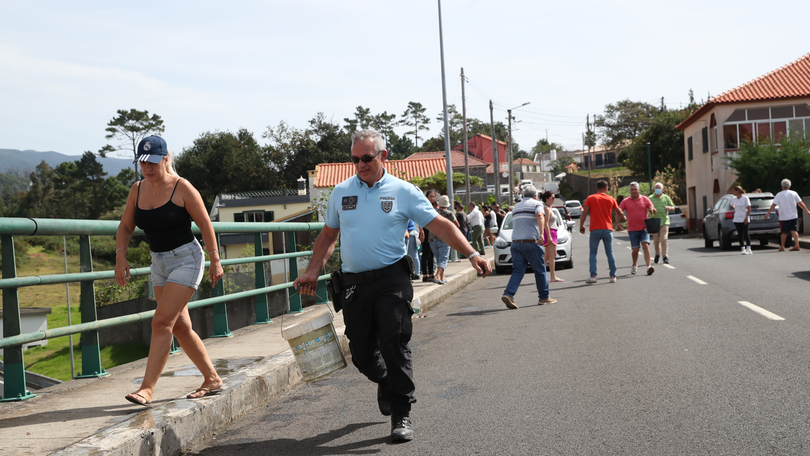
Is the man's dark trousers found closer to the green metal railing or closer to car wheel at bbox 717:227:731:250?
the green metal railing

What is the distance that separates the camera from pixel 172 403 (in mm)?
4684

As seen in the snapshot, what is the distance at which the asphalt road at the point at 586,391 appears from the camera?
13.4 ft

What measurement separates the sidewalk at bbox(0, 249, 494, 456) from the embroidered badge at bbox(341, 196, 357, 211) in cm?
154

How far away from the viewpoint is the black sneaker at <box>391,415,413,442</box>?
167 inches

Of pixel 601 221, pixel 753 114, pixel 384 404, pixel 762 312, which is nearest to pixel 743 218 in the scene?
pixel 601 221

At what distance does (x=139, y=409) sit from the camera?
456 cm

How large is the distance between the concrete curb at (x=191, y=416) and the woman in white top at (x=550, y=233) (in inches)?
328

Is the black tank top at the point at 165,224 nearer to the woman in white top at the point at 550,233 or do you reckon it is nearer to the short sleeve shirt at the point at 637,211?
the woman in white top at the point at 550,233

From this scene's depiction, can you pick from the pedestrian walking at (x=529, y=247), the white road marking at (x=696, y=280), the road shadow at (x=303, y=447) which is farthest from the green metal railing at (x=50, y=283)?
the white road marking at (x=696, y=280)

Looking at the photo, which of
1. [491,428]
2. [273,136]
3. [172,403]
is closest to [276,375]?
[172,403]

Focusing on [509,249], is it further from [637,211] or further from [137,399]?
[137,399]

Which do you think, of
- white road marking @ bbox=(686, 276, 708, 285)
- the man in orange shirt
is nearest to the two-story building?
white road marking @ bbox=(686, 276, 708, 285)

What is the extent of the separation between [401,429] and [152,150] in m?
2.30

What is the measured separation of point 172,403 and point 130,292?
811 cm
